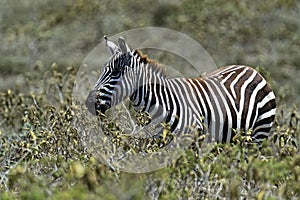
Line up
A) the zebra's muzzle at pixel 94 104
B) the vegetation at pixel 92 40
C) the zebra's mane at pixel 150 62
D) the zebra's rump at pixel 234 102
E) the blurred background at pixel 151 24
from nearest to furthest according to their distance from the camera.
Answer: the zebra's muzzle at pixel 94 104 < the zebra's mane at pixel 150 62 < the zebra's rump at pixel 234 102 < the vegetation at pixel 92 40 < the blurred background at pixel 151 24

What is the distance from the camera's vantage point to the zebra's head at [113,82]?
6504mm

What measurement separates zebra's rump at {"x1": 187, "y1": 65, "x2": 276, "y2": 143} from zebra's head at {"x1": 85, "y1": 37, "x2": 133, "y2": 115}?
926 millimetres

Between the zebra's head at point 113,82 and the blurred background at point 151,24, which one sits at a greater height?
the blurred background at point 151,24

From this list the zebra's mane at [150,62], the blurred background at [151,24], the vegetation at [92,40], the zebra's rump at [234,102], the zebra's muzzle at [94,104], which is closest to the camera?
the zebra's muzzle at [94,104]

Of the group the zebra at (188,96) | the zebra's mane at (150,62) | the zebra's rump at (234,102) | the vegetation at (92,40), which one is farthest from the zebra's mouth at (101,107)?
the zebra's rump at (234,102)

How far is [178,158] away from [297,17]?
1026cm

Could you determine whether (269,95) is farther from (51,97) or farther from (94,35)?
(94,35)

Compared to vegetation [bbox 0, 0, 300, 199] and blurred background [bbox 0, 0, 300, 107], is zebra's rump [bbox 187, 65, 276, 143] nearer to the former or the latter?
vegetation [bbox 0, 0, 300, 199]

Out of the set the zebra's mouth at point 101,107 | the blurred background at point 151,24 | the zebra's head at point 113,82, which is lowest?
the zebra's mouth at point 101,107

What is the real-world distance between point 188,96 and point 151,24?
26.5ft

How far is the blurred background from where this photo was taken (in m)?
13.5

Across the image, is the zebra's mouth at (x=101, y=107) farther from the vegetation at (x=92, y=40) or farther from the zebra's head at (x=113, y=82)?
the vegetation at (x=92, y=40)

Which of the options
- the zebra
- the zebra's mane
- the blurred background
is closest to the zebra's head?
the zebra

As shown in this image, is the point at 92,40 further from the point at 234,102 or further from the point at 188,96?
the point at 188,96
